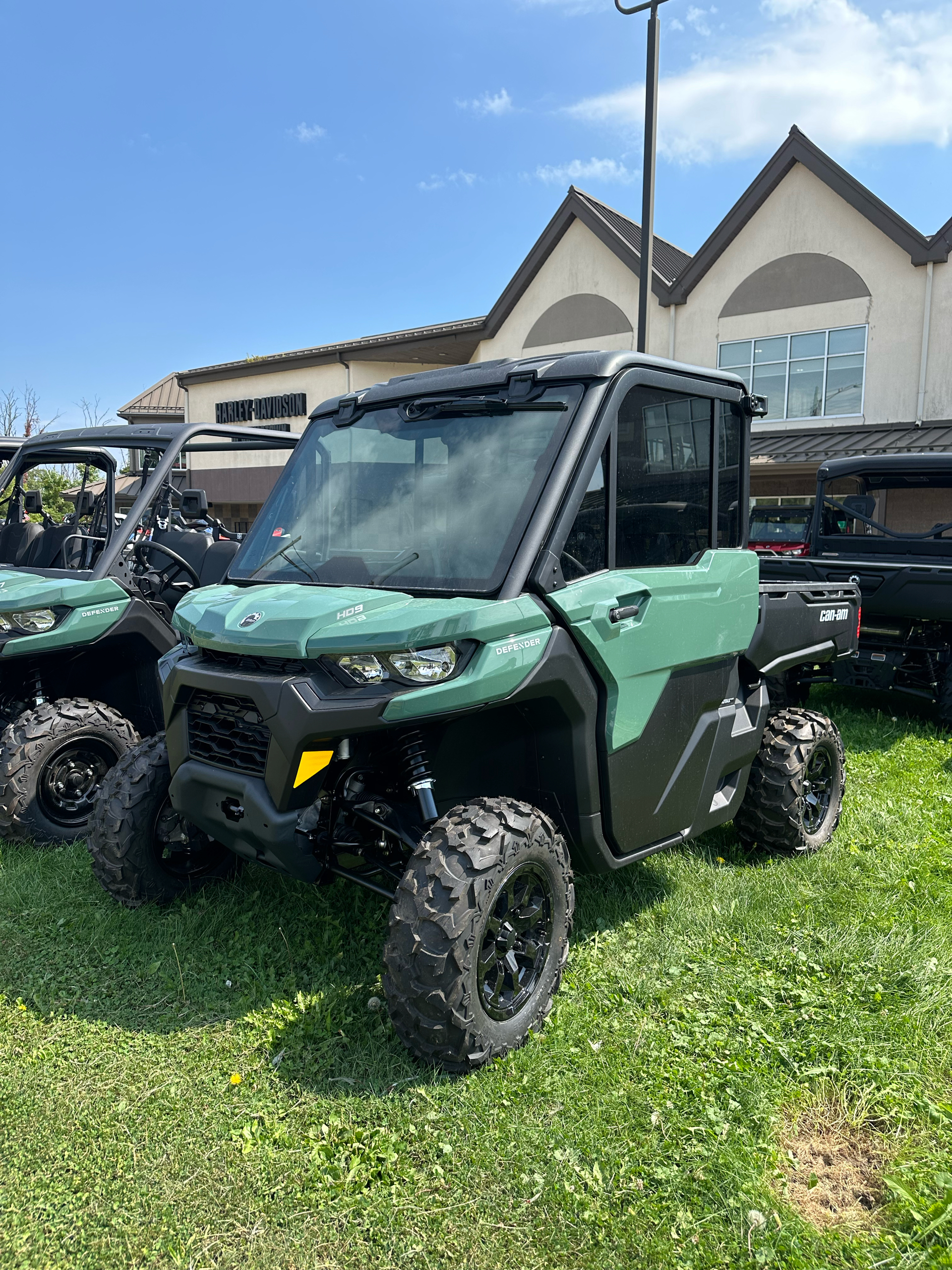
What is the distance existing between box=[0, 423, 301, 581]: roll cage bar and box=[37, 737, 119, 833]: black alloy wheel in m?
0.98

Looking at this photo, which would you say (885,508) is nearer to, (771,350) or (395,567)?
(395,567)

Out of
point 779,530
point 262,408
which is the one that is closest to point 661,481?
point 779,530

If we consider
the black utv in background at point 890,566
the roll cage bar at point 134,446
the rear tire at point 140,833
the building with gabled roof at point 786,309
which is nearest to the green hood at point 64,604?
the roll cage bar at point 134,446

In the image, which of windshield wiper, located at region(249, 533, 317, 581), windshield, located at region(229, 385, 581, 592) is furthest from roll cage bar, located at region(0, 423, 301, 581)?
windshield wiper, located at region(249, 533, 317, 581)

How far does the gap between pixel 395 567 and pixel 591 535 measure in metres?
0.74

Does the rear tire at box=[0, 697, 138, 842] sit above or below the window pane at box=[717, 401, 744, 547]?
below

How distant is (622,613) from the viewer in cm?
359

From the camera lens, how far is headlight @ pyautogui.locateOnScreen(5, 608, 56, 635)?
5285mm

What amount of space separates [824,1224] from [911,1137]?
0.50 metres

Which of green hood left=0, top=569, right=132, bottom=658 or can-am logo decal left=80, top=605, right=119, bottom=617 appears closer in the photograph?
green hood left=0, top=569, right=132, bottom=658

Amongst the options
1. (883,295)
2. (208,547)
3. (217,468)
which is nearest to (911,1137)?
(208,547)

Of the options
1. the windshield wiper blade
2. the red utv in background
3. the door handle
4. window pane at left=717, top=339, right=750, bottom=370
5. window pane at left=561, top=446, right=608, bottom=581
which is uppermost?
window pane at left=717, top=339, right=750, bottom=370

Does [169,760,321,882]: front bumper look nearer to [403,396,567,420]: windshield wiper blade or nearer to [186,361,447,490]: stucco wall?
[403,396,567,420]: windshield wiper blade

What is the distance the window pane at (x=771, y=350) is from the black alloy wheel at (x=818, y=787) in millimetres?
17854
